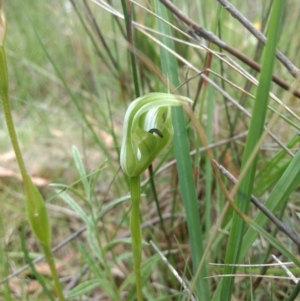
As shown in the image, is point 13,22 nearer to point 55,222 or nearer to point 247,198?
point 55,222

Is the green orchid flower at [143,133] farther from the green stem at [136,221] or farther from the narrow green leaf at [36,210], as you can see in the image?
the narrow green leaf at [36,210]

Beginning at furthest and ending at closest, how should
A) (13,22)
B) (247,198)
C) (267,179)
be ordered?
(13,22)
(267,179)
(247,198)

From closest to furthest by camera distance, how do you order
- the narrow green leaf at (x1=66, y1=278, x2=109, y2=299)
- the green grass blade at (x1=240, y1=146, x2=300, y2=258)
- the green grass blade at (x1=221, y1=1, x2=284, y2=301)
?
1. the green grass blade at (x1=221, y1=1, x2=284, y2=301)
2. the green grass blade at (x1=240, y1=146, x2=300, y2=258)
3. the narrow green leaf at (x1=66, y1=278, x2=109, y2=299)

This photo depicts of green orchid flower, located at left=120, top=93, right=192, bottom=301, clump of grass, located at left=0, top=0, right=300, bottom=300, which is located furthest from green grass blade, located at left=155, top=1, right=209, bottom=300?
green orchid flower, located at left=120, top=93, right=192, bottom=301

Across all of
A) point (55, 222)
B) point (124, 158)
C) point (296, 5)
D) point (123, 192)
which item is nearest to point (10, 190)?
point (55, 222)

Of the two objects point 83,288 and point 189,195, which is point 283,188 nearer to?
point 189,195

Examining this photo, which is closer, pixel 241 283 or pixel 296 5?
pixel 241 283

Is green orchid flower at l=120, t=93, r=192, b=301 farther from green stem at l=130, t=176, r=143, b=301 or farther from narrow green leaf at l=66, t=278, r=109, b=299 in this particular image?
narrow green leaf at l=66, t=278, r=109, b=299
